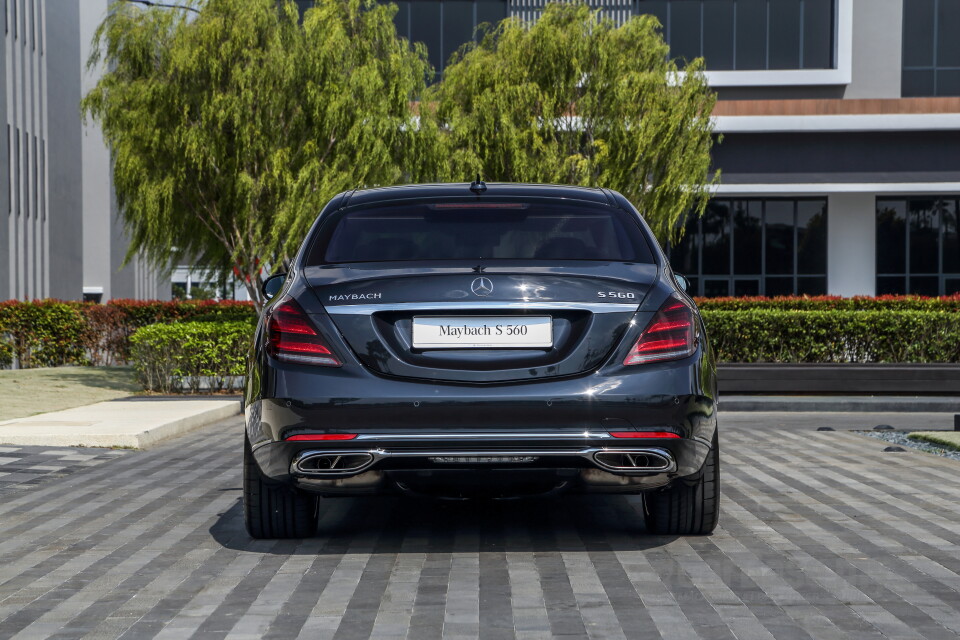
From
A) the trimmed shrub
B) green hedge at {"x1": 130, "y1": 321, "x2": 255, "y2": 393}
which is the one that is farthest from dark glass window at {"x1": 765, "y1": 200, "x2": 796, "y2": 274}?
green hedge at {"x1": 130, "y1": 321, "x2": 255, "y2": 393}

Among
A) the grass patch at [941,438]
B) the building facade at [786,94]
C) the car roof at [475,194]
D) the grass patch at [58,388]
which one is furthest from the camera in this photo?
the building facade at [786,94]

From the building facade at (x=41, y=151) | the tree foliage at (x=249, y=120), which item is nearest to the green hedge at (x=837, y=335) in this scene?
the tree foliage at (x=249, y=120)

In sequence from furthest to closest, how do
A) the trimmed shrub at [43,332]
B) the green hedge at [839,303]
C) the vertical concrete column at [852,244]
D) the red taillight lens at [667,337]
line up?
the vertical concrete column at [852,244], the green hedge at [839,303], the trimmed shrub at [43,332], the red taillight lens at [667,337]

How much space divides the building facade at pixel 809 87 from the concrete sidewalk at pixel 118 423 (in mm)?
23533

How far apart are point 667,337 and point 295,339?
1.55 metres

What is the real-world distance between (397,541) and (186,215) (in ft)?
42.4

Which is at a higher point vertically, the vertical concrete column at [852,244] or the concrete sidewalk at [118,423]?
the vertical concrete column at [852,244]

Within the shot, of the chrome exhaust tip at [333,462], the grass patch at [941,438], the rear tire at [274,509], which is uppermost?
the chrome exhaust tip at [333,462]

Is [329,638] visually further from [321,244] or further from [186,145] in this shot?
[186,145]

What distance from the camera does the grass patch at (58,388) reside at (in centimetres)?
1401

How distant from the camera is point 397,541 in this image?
5723 mm

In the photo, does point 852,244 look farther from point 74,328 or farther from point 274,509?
point 274,509

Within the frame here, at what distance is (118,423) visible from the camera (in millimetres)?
10875

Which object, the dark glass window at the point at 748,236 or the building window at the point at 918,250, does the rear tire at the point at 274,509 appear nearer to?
the dark glass window at the point at 748,236
